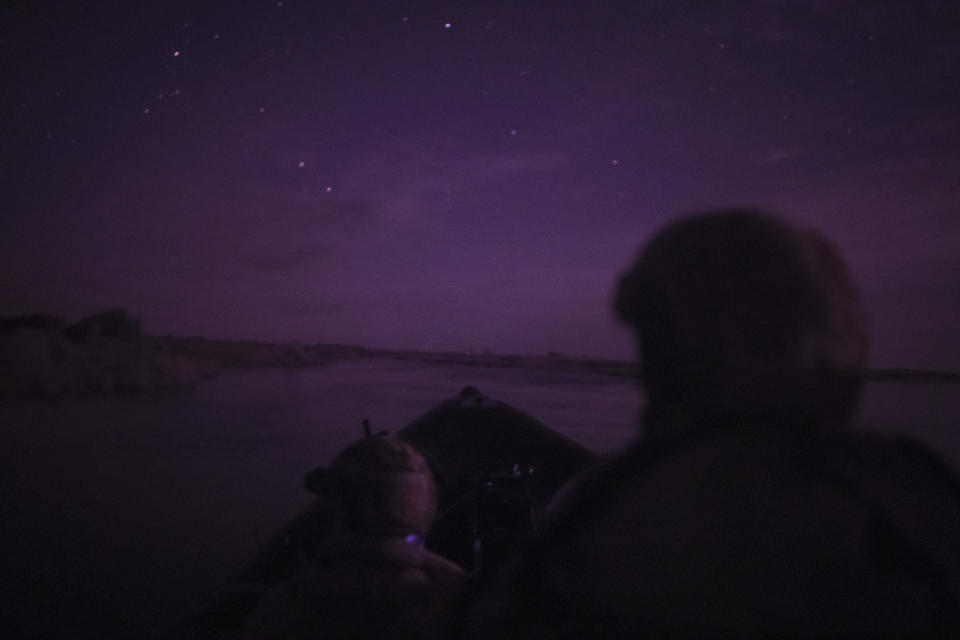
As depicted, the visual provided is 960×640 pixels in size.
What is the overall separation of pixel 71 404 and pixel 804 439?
18711 mm

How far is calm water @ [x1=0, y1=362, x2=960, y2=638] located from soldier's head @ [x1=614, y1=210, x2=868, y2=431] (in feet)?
0.34

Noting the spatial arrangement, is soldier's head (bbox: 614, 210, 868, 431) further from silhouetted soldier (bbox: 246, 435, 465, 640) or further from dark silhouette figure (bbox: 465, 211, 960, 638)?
silhouetted soldier (bbox: 246, 435, 465, 640)

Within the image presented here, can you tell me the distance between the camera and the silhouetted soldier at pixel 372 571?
5.27ft

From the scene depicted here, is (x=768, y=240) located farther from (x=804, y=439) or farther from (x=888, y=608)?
(x=888, y=608)

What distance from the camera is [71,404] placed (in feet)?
48.8

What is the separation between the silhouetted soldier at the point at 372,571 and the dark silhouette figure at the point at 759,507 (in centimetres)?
82

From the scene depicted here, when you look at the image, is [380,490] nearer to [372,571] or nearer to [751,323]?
[372,571]

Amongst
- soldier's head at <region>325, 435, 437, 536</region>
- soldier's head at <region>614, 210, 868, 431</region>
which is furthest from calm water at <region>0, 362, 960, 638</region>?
soldier's head at <region>325, 435, 437, 536</region>

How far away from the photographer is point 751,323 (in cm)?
87

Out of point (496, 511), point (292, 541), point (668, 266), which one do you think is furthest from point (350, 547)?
point (496, 511)

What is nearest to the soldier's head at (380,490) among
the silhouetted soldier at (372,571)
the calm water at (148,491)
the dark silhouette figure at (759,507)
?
the silhouetted soldier at (372,571)

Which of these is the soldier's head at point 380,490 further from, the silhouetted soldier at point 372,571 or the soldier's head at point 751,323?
the soldier's head at point 751,323

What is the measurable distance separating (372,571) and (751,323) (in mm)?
1375

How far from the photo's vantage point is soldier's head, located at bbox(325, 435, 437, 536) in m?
1.71
